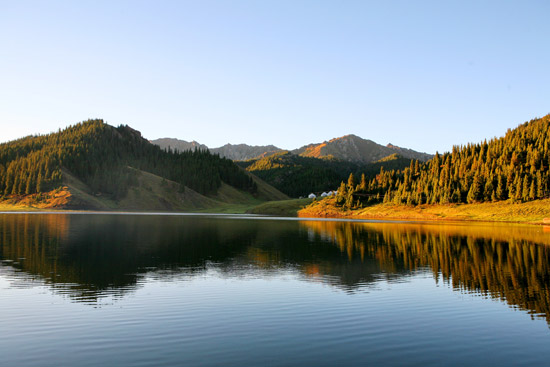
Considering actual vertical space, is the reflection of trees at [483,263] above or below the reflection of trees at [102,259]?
below

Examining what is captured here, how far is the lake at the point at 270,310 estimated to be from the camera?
19188 mm

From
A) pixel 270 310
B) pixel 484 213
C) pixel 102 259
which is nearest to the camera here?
pixel 270 310

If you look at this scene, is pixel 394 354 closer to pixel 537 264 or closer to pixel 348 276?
pixel 348 276

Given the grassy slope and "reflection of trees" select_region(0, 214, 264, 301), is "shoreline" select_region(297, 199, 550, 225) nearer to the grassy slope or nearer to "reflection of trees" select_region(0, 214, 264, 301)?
the grassy slope

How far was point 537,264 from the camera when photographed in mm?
46469

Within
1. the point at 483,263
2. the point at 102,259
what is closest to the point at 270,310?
the point at 102,259

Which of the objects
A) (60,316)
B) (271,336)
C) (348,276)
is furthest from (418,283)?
(60,316)

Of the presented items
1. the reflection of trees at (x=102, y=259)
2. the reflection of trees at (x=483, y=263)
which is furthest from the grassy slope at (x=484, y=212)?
the reflection of trees at (x=102, y=259)

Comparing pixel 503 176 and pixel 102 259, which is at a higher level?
pixel 503 176

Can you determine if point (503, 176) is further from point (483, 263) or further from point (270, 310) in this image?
→ point (270, 310)

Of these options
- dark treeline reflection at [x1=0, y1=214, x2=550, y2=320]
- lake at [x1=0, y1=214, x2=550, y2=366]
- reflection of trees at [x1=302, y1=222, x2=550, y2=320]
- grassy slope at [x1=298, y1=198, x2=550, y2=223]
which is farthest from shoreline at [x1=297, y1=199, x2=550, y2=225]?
lake at [x1=0, y1=214, x2=550, y2=366]

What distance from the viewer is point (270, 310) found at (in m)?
27.6

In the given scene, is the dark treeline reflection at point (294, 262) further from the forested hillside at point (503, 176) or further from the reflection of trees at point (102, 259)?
the forested hillside at point (503, 176)

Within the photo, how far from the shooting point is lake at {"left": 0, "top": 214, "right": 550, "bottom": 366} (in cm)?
1919
